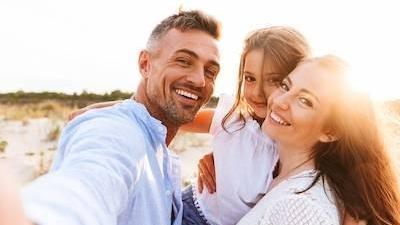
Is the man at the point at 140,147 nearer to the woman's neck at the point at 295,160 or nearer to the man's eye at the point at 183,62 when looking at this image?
the man's eye at the point at 183,62

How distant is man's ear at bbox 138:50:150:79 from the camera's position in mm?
2891

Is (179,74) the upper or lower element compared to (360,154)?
upper

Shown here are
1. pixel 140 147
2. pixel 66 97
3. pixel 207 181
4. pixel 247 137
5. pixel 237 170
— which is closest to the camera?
pixel 140 147

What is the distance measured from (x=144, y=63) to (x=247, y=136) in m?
0.68

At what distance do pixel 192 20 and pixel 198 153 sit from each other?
871 centimetres

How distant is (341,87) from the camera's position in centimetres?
250

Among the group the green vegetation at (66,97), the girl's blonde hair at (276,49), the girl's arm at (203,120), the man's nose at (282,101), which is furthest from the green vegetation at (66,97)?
the man's nose at (282,101)

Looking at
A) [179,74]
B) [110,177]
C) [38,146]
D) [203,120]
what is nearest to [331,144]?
[179,74]

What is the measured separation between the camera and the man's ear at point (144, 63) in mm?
2891

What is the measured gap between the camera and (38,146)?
11297 millimetres

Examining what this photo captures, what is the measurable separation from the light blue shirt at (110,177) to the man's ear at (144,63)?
23.5 inches

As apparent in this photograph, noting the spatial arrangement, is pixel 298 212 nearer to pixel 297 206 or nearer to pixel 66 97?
pixel 297 206

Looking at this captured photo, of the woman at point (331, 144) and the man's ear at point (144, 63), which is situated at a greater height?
the man's ear at point (144, 63)

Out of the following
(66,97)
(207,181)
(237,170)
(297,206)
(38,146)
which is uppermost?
(297,206)
